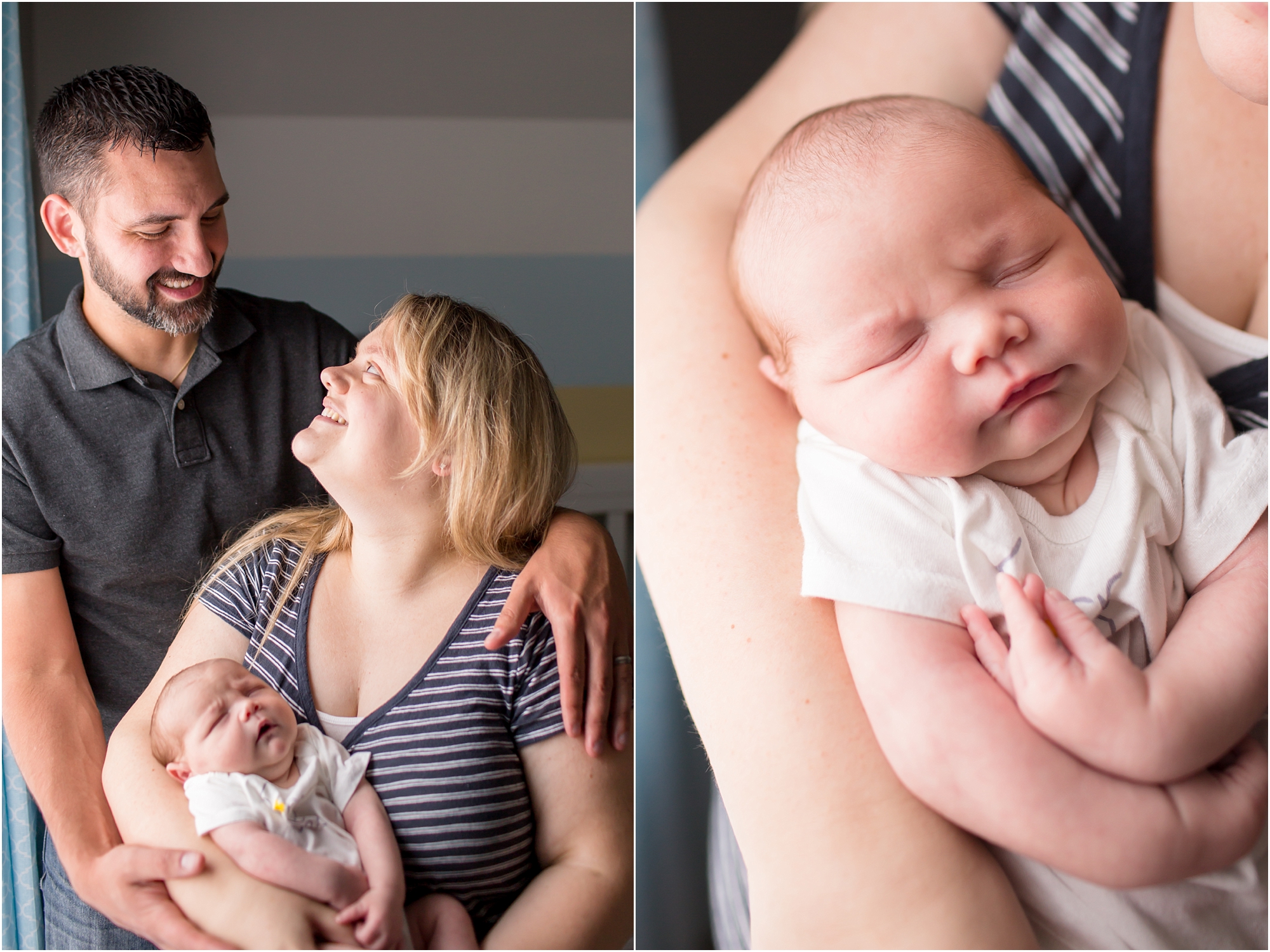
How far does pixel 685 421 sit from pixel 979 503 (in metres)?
0.37

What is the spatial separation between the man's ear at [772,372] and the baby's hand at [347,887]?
Result: 0.76m

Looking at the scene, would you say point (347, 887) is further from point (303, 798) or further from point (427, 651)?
point (427, 651)

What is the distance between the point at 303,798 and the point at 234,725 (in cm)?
11

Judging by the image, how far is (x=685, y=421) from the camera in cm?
111

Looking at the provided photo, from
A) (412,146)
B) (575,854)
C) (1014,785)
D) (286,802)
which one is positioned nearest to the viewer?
(1014,785)

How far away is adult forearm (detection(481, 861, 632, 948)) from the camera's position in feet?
3.38

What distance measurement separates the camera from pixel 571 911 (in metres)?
1.06

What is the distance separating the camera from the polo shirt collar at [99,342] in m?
1.06

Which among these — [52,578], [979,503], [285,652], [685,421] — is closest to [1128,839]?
[979,503]

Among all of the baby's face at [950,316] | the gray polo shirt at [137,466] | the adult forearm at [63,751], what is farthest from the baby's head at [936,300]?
the adult forearm at [63,751]

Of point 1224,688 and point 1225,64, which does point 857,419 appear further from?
point 1225,64

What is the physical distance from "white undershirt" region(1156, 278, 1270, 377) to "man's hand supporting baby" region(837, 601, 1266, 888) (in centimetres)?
55

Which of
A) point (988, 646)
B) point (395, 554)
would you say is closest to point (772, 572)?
point (988, 646)

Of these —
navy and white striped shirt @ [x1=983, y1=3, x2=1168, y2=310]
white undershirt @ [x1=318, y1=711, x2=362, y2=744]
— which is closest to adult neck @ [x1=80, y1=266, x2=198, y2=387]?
white undershirt @ [x1=318, y1=711, x2=362, y2=744]
